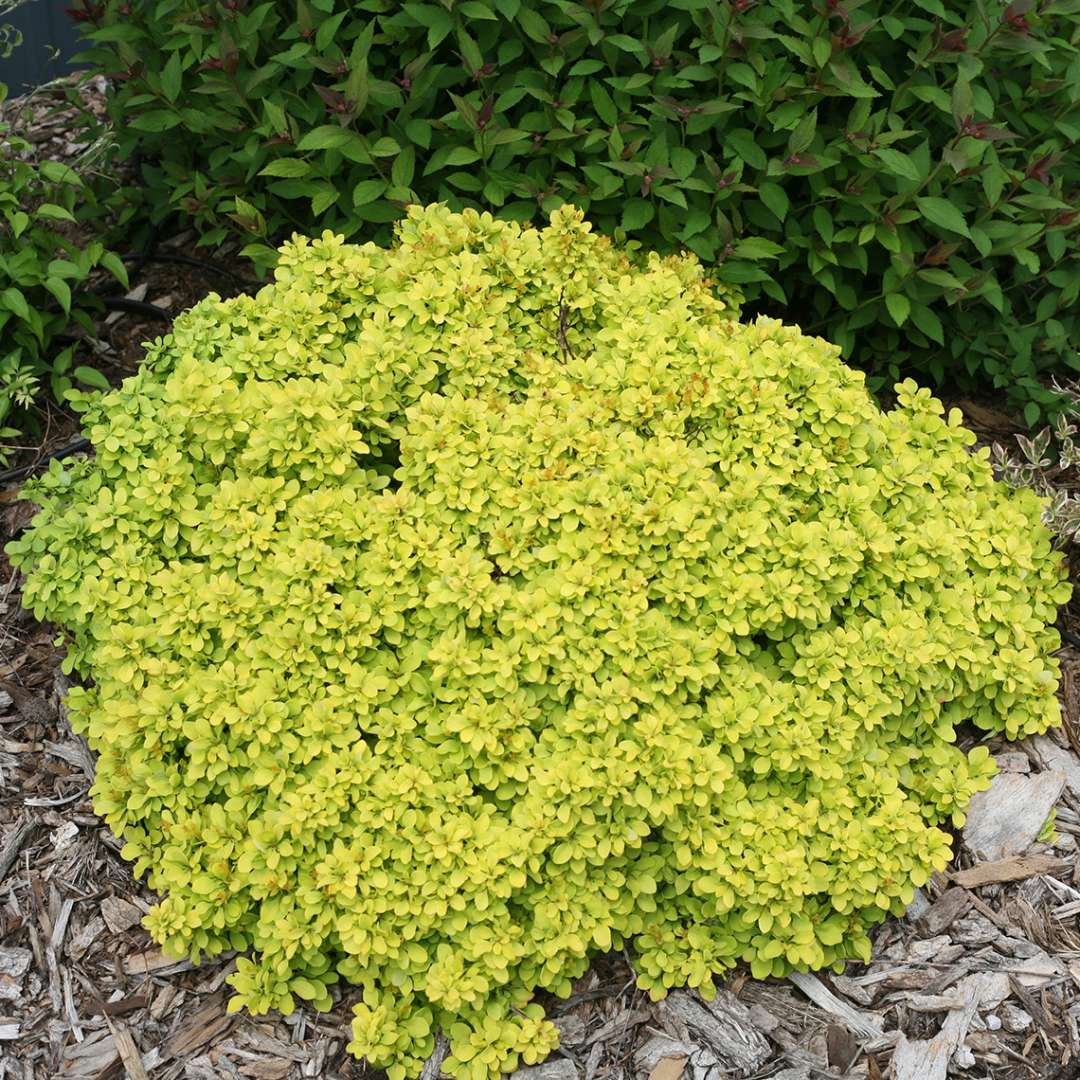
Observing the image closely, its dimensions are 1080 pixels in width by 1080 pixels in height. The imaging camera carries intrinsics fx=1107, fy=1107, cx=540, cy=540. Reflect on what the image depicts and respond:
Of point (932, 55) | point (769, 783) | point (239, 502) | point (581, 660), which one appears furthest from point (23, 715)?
point (932, 55)

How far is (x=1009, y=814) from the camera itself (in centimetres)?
322

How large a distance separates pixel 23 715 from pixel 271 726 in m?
1.22

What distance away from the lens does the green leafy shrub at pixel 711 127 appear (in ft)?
11.5

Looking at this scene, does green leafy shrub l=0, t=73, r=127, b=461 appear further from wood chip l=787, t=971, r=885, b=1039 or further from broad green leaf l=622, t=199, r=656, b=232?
wood chip l=787, t=971, r=885, b=1039

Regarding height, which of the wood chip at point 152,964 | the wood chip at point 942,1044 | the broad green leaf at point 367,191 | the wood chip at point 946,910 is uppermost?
the broad green leaf at point 367,191

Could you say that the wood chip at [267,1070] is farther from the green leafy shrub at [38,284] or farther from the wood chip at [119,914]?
the green leafy shrub at [38,284]

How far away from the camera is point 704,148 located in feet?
12.5

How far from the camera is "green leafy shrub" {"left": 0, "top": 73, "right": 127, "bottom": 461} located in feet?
12.3

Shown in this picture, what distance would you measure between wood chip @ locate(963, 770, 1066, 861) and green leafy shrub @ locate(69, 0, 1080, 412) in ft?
4.75

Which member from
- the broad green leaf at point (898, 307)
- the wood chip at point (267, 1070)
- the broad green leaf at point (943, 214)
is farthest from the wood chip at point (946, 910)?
the broad green leaf at point (943, 214)

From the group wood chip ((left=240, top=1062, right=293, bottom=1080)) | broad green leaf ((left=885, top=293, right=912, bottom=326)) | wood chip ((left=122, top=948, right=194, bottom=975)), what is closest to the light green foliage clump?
wood chip ((left=122, top=948, right=194, bottom=975))

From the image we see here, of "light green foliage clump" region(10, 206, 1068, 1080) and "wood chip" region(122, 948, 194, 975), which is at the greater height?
"light green foliage clump" region(10, 206, 1068, 1080)

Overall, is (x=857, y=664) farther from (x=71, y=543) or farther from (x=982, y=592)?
(x=71, y=543)

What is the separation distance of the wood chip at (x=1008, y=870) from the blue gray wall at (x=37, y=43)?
5.24 m
